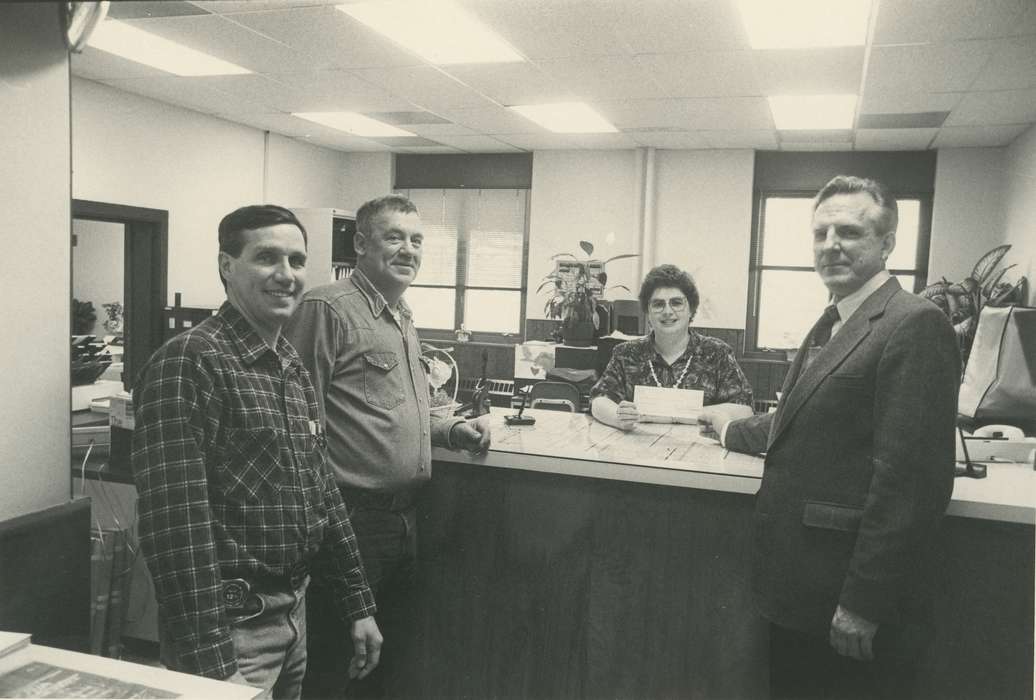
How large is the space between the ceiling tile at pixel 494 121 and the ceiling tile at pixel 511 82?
349 millimetres

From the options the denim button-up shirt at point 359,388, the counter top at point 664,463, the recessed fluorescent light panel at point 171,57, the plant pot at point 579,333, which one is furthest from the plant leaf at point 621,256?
Answer: the denim button-up shirt at point 359,388

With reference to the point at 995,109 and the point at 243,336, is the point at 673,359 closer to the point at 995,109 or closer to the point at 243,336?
the point at 243,336

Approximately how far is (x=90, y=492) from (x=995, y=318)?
3.74 meters

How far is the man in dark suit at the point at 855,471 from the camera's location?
55.1 inches

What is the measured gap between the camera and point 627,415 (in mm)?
2385

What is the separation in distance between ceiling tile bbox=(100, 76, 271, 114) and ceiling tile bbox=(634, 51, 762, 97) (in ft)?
9.42

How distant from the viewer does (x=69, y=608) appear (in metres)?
1.17

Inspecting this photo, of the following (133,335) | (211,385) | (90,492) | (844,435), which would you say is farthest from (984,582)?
(133,335)

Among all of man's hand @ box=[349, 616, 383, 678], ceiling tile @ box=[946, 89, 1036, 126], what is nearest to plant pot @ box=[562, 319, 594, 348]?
ceiling tile @ box=[946, 89, 1036, 126]

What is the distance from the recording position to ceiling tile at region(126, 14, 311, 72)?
12.4ft

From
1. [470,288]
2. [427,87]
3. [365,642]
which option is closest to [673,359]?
[365,642]

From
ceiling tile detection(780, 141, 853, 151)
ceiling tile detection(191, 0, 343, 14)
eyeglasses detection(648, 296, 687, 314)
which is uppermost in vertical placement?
ceiling tile detection(780, 141, 853, 151)

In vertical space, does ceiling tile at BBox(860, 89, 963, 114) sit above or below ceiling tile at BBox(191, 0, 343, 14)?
above

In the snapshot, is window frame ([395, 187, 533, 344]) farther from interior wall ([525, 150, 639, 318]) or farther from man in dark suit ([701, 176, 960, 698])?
man in dark suit ([701, 176, 960, 698])
